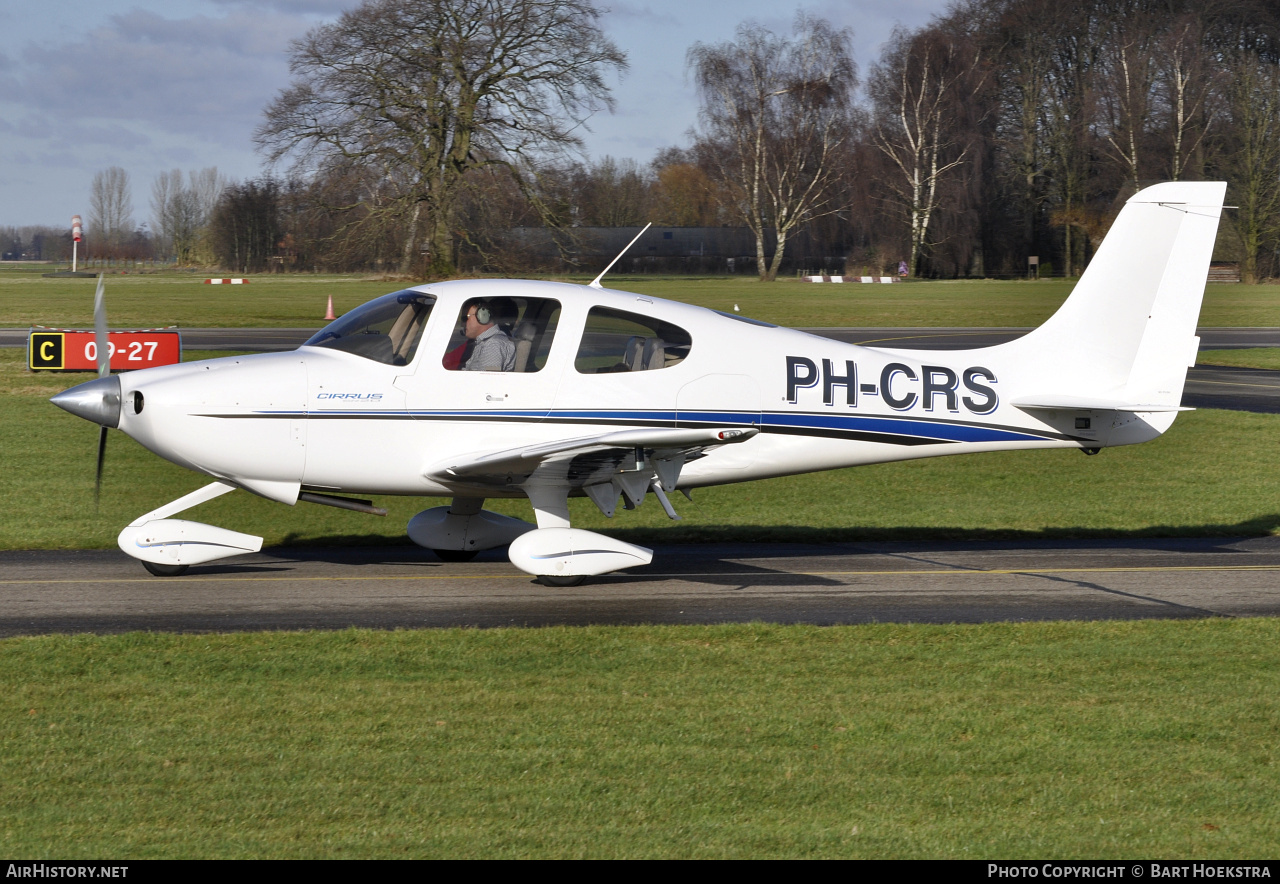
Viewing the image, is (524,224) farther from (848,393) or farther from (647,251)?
(647,251)

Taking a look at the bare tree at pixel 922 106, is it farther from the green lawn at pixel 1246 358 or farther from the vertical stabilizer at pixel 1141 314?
the vertical stabilizer at pixel 1141 314

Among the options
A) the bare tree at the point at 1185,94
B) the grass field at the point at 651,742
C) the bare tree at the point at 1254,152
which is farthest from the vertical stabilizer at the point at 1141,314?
the bare tree at the point at 1254,152

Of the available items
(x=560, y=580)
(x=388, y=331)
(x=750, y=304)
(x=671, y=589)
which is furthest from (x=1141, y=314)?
(x=750, y=304)

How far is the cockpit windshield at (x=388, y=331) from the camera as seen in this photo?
9.05 m

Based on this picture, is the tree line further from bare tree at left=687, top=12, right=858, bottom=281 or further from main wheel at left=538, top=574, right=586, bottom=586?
main wheel at left=538, top=574, right=586, bottom=586

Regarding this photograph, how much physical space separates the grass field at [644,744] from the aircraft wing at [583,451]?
137cm

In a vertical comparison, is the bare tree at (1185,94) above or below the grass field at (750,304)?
above

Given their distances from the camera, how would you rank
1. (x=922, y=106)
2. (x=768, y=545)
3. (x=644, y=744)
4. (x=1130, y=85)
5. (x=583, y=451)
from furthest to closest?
(x=922, y=106), (x=1130, y=85), (x=768, y=545), (x=583, y=451), (x=644, y=744)

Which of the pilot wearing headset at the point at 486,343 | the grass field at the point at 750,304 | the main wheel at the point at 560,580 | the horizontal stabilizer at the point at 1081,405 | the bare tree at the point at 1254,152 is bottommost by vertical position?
the main wheel at the point at 560,580

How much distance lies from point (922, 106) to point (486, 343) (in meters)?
69.5

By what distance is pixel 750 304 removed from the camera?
4984 cm

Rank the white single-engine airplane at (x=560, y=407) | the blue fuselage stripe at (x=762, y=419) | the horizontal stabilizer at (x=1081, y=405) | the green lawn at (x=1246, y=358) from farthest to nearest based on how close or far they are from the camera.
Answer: the green lawn at (x=1246, y=358)
the horizontal stabilizer at (x=1081, y=405)
the blue fuselage stripe at (x=762, y=419)
the white single-engine airplane at (x=560, y=407)

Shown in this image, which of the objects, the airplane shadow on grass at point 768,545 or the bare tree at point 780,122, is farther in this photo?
the bare tree at point 780,122

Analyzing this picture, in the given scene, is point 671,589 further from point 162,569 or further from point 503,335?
point 162,569
